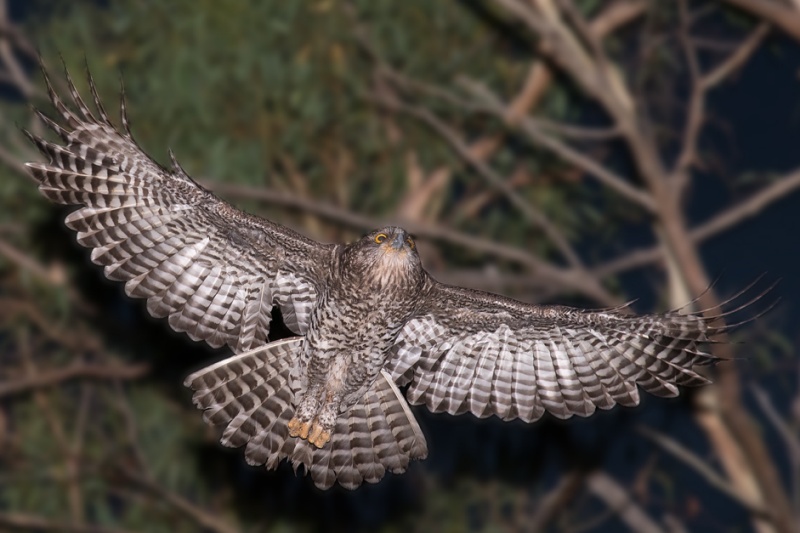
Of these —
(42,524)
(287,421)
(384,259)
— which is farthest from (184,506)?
(384,259)

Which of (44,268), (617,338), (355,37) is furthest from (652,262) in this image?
(617,338)

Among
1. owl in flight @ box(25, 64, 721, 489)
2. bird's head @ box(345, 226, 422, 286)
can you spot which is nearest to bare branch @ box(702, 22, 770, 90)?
Result: owl in flight @ box(25, 64, 721, 489)

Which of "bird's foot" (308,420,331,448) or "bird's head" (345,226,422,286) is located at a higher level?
"bird's head" (345,226,422,286)

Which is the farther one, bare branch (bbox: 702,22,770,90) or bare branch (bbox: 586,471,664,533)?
bare branch (bbox: 586,471,664,533)

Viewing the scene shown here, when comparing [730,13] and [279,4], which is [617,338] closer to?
[279,4]

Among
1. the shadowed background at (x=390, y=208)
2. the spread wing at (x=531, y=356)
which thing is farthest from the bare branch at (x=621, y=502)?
the spread wing at (x=531, y=356)

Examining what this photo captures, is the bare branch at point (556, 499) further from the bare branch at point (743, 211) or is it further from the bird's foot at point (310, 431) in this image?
the bird's foot at point (310, 431)

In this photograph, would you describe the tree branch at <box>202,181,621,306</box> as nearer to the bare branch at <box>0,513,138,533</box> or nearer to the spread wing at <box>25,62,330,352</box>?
Result: the bare branch at <box>0,513,138,533</box>
